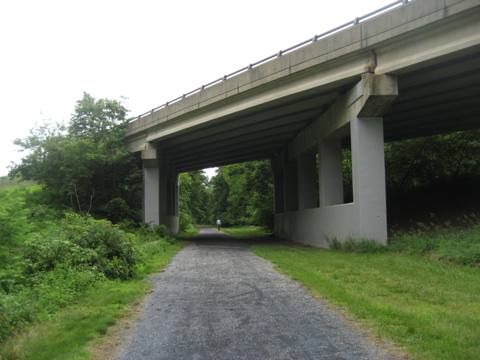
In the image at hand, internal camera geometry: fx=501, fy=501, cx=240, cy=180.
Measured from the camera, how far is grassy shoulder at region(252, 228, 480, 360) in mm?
5828

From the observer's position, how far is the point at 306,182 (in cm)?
2778

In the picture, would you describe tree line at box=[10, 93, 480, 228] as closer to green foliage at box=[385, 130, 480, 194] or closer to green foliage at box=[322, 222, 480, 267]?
green foliage at box=[385, 130, 480, 194]

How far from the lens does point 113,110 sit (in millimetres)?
32562

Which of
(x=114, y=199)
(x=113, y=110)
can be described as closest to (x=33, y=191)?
(x=114, y=199)

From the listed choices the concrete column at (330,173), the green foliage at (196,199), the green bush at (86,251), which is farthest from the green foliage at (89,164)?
the green foliage at (196,199)

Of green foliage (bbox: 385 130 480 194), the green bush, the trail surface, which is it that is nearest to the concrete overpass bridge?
green foliage (bbox: 385 130 480 194)

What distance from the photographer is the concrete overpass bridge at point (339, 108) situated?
1505 centimetres

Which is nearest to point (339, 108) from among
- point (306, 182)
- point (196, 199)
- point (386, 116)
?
point (386, 116)

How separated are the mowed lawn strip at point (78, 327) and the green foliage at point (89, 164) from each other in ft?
64.6

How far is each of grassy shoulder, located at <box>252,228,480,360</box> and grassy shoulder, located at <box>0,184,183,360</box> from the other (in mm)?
3700

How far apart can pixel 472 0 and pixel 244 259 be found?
33.0 ft

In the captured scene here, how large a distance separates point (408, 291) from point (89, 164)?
929 inches

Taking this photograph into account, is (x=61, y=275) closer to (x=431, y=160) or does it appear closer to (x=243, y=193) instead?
(x=431, y=160)

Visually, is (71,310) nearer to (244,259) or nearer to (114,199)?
(244,259)
